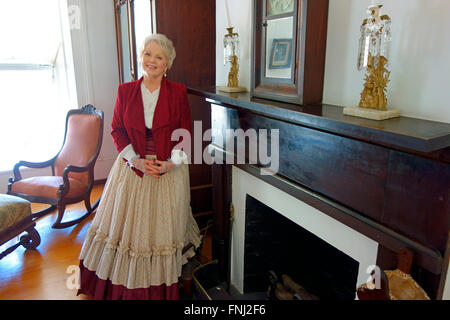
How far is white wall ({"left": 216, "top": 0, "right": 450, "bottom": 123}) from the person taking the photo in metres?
0.86

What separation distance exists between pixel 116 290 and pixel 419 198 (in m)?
1.61

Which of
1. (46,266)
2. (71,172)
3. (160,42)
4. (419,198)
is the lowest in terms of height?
(46,266)

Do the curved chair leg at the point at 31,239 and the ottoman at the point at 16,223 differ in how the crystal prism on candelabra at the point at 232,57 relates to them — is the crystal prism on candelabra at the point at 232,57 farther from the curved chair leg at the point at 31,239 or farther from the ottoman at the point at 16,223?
the curved chair leg at the point at 31,239

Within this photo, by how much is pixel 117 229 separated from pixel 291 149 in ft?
3.76

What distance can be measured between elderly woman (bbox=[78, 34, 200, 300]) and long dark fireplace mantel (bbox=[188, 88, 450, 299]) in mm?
709

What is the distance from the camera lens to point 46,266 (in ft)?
7.58

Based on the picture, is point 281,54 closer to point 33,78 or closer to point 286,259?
point 286,259

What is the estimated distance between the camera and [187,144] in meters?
1.92

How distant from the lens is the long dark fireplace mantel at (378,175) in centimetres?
78

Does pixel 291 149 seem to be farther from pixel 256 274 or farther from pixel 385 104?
pixel 256 274

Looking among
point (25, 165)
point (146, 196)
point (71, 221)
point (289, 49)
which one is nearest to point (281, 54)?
point (289, 49)

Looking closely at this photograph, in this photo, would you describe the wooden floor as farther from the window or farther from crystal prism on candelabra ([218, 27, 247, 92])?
crystal prism on candelabra ([218, 27, 247, 92])

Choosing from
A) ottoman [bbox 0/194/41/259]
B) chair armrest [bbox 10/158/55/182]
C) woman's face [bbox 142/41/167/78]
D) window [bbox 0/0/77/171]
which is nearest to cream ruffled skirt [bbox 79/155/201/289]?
woman's face [bbox 142/41/167/78]
